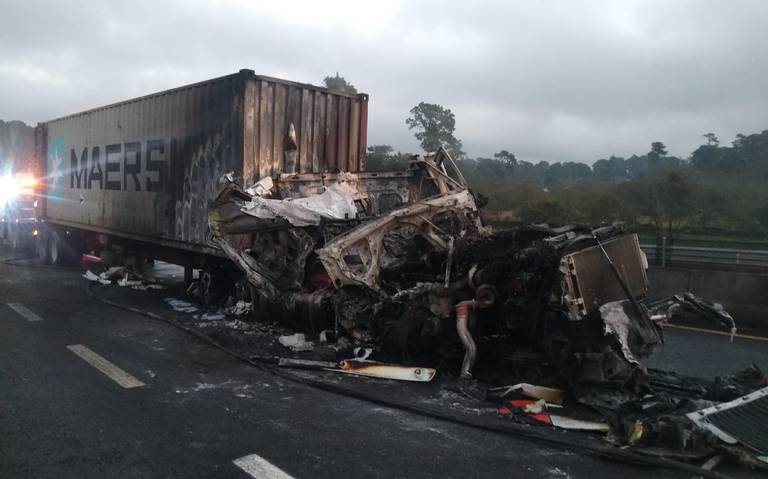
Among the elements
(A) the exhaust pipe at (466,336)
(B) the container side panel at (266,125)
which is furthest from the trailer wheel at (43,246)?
(A) the exhaust pipe at (466,336)

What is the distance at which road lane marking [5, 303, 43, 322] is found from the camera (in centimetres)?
766

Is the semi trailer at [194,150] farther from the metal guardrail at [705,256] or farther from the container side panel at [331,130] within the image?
the metal guardrail at [705,256]

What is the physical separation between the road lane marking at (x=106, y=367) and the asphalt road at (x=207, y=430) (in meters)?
0.02

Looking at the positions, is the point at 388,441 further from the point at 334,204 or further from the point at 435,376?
the point at 334,204

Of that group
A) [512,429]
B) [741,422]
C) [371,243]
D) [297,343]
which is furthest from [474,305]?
[297,343]

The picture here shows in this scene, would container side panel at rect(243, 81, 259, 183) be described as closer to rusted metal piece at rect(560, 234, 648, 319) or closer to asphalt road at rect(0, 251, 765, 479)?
asphalt road at rect(0, 251, 765, 479)

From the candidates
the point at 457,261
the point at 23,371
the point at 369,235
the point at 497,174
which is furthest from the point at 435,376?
the point at 497,174

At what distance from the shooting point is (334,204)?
719 centimetres

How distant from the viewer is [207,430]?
4.03 metres

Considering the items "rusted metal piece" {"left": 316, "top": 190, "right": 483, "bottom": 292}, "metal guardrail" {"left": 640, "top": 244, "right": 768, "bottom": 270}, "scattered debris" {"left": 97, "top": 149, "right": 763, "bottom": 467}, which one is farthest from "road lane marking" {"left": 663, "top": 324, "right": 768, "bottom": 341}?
"rusted metal piece" {"left": 316, "top": 190, "right": 483, "bottom": 292}

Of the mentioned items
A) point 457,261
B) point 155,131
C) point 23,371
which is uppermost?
point 155,131

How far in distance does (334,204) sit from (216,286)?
3028 mm

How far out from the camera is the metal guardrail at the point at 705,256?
33.9 ft

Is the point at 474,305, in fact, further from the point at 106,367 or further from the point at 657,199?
the point at 657,199
